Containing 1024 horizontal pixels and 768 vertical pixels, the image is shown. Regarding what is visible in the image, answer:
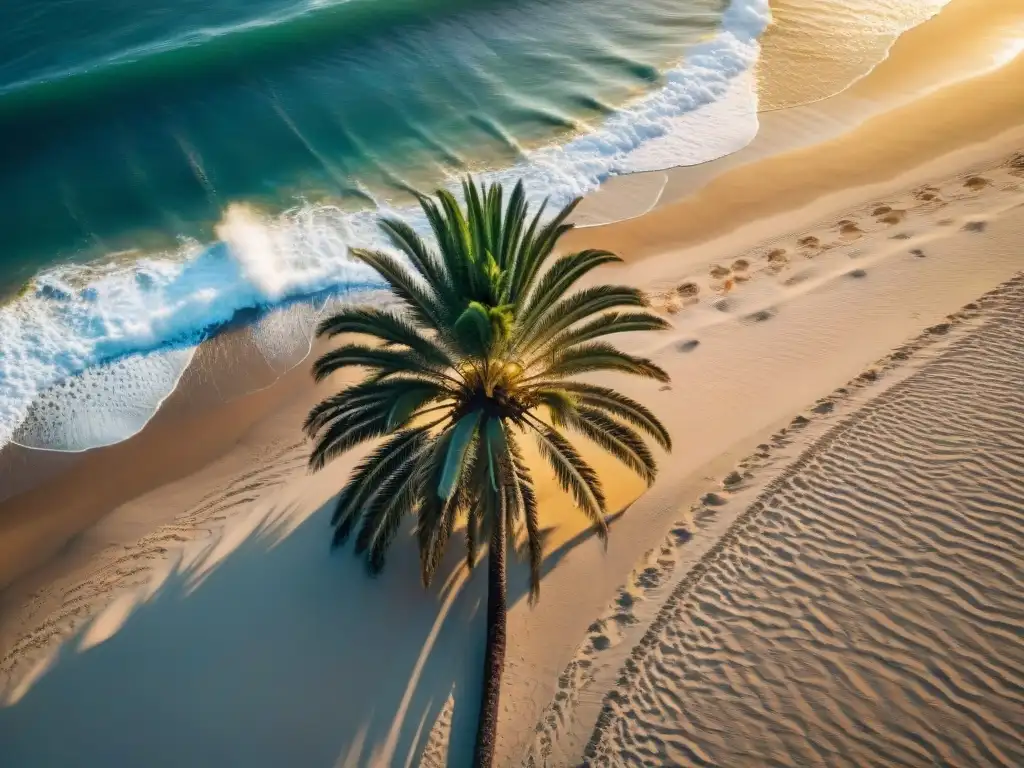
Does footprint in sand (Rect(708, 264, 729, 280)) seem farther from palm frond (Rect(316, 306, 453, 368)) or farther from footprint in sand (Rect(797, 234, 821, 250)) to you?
palm frond (Rect(316, 306, 453, 368))

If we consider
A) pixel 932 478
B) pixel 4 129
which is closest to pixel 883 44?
pixel 932 478

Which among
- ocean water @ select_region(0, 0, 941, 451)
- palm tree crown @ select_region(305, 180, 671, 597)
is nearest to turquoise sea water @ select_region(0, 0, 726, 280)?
ocean water @ select_region(0, 0, 941, 451)

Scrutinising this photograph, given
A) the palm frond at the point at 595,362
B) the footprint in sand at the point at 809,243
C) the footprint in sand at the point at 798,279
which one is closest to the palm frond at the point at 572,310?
the palm frond at the point at 595,362

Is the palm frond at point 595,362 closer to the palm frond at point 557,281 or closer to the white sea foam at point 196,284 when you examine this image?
the palm frond at point 557,281

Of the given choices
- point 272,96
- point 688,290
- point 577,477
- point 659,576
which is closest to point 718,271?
point 688,290

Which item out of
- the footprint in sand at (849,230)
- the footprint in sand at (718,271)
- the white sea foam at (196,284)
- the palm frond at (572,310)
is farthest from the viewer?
the footprint in sand at (849,230)

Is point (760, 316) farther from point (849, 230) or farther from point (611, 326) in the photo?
point (611, 326)
